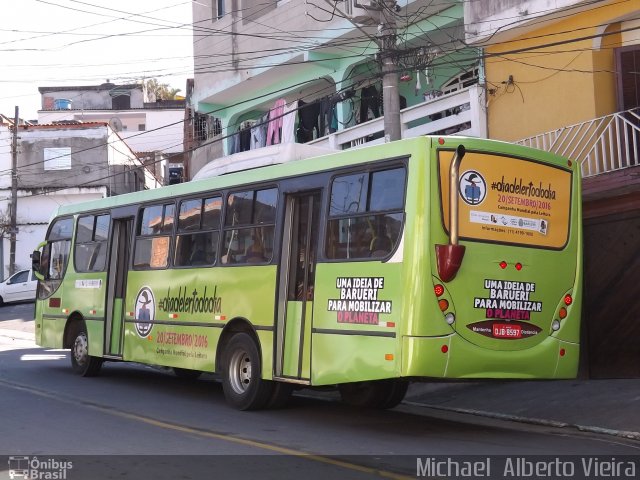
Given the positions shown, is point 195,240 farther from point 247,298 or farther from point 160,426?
point 160,426

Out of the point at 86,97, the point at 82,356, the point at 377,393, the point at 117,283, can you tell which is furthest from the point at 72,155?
the point at 377,393

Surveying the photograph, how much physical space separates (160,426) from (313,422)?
179 centimetres

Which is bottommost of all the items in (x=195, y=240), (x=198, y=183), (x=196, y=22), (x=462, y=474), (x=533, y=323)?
(x=462, y=474)

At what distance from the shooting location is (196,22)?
27078 millimetres

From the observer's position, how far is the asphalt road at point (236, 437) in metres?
7.98

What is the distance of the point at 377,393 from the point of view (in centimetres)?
1225

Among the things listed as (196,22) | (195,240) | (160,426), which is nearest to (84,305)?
(195,240)

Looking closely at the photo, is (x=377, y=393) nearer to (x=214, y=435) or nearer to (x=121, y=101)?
(x=214, y=435)

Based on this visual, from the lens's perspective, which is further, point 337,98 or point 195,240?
point 337,98

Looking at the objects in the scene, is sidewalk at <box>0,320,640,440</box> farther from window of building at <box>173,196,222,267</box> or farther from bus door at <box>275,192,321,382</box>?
window of building at <box>173,196,222,267</box>

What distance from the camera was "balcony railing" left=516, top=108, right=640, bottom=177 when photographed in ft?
47.6

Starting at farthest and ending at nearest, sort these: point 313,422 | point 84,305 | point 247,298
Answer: point 84,305 → point 247,298 → point 313,422

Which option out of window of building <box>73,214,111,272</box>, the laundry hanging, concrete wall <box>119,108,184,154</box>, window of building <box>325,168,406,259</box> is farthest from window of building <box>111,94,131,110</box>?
window of building <box>325,168,406,259</box>

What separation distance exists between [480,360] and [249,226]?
149 inches
